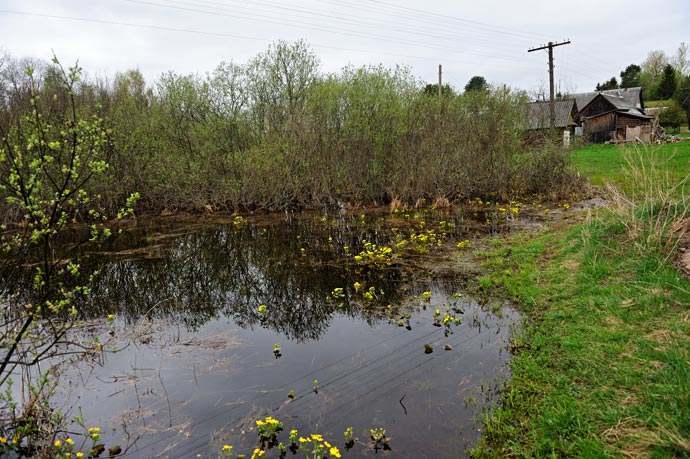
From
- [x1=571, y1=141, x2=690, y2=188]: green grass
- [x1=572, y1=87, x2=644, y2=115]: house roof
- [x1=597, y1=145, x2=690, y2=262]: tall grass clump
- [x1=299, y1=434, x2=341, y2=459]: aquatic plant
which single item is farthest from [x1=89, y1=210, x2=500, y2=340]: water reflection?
[x1=572, y1=87, x2=644, y2=115]: house roof

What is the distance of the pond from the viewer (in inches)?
172

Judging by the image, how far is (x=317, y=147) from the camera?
19.6 meters

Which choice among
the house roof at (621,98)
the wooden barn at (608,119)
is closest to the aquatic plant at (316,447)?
the wooden barn at (608,119)

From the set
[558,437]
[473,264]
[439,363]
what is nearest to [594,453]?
[558,437]

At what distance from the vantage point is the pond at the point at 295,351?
14.4ft

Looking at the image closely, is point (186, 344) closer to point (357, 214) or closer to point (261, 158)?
point (357, 214)

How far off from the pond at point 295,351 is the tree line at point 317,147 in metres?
7.68

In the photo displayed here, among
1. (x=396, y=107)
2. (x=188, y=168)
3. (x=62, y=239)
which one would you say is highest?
(x=396, y=107)

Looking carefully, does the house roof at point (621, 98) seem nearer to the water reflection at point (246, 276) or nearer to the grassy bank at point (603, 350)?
the water reflection at point (246, 276)

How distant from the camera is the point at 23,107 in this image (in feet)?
51.8

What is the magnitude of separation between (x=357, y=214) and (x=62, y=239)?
1066 cm

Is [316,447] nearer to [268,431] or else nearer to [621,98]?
[268,431]

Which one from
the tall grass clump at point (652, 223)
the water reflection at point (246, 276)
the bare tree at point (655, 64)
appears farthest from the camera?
the bare tree at point (655, 64)

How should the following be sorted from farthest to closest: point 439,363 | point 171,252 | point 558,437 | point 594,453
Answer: point 171,252 < point 439,363 < point 558,437 < point 594,453
